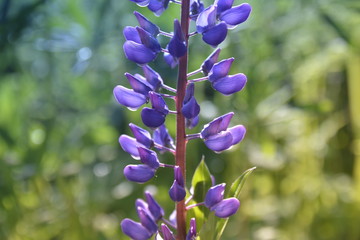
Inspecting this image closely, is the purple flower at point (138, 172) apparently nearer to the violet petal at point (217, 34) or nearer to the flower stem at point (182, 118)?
the flower stem at point (182, 118)

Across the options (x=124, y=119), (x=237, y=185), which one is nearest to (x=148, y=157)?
(x=237, y=185)

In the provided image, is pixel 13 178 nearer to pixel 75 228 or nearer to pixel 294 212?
pixel 75 228

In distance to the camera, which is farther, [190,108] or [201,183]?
[201,183]

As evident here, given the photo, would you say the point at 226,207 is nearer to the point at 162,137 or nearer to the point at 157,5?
the point at 162,137

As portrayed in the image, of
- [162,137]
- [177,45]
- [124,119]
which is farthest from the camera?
[124,119]

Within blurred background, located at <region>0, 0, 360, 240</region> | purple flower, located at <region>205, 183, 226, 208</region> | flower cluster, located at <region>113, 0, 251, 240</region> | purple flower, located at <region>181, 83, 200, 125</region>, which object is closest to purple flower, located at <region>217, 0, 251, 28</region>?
flower cluster, located at <region>113, 0, 251, 240</region>

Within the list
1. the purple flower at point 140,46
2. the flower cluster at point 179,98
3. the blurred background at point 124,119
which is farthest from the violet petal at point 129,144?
the blurred background at point 124,119

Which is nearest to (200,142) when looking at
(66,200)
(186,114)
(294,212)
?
(294,212)

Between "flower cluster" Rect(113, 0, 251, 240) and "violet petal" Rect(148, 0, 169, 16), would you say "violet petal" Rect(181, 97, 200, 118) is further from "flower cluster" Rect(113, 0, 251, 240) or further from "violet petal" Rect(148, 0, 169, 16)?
"violet petal" Rect(148, 0, 169, 16)
